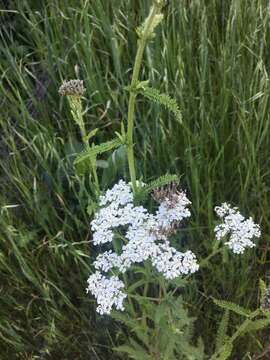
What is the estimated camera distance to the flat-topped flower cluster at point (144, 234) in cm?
97

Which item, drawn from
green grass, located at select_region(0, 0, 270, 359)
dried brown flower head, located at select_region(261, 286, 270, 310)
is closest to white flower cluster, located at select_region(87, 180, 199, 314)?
dried brown flower head, located at select_region(261, 286, 270, 310)

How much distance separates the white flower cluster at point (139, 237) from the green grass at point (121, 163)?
262 millimetres

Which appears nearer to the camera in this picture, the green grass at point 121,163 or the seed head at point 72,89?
the seed head at point 72,89

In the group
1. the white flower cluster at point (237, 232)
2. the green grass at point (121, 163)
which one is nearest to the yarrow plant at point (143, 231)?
the white flower cluster at point (237, 232)

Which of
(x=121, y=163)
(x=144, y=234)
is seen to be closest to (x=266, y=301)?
(x=144, y=234)

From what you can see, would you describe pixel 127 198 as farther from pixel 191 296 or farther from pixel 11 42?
pixel 11 42

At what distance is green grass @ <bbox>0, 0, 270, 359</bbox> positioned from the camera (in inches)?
52.9

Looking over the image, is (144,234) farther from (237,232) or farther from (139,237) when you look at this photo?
(237,232)

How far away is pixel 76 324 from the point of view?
142 cm

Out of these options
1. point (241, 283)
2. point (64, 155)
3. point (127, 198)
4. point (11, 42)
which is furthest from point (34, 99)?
point (241, 283)

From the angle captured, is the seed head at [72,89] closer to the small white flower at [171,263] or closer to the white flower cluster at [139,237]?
the white flower cluster at [139,237]

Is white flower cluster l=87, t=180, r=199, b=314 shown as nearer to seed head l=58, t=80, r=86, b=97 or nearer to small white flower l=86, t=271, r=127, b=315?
small white flower l=86, t=271, r=127, b=315

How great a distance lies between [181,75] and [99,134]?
0.25m

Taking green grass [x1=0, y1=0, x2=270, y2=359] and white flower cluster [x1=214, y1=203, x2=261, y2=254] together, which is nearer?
white flower cluster [x1=214, y1=203, x2=261, y2=254]
